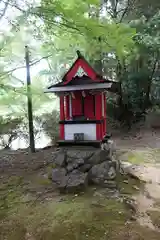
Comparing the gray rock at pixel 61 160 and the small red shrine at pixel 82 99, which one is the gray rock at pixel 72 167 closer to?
the gray rock at pixel 61 160

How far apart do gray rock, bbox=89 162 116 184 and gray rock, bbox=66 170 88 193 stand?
0.83ft

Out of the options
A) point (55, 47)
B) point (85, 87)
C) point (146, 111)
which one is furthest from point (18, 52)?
point (146, 111)

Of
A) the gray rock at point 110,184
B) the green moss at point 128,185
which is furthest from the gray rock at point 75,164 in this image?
the green moss at point 128,185

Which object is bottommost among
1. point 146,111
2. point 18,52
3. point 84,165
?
point 84,165

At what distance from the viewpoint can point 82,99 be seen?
706 centimetres

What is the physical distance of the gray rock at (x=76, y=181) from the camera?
5.54m

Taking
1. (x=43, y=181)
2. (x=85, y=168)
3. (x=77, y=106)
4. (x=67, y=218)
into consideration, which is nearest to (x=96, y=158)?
(x=85, y=168)

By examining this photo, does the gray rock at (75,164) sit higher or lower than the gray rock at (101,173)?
higher

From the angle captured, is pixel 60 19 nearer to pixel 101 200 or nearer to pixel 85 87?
pixel 85 87

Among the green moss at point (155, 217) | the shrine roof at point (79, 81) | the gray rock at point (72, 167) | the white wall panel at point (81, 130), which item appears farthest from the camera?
the white wall panel at point (81, 130)

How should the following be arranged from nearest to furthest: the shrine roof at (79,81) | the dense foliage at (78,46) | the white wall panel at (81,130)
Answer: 1. the dense foliage at (78,46)
2. the shrine roof at (79,81)
3. the white wall panel at (81,130)

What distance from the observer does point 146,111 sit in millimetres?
14172

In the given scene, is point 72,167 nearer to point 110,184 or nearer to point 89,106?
point 110,184

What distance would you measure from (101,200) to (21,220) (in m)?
1.69
